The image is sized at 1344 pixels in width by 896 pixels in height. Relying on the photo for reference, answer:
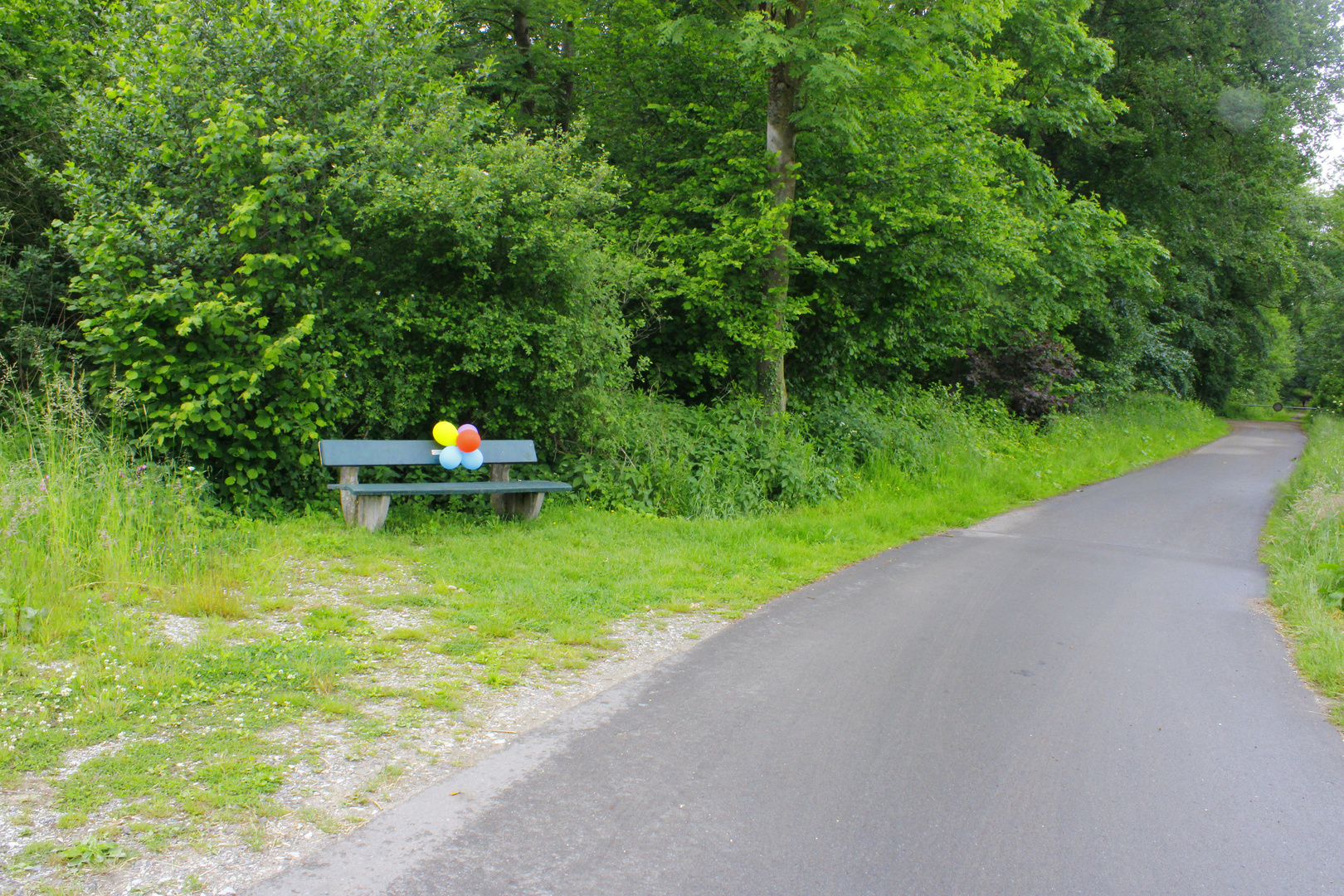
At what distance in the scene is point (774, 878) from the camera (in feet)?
10.9

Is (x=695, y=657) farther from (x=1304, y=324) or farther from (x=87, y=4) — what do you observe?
(x=1304, y=324)

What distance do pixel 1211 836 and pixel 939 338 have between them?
1398cm

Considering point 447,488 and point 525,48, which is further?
point 525,48

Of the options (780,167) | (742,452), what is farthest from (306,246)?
(780,167)

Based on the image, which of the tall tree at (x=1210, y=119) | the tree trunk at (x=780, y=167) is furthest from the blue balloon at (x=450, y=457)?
the tall tree at (x=1210, y=119)

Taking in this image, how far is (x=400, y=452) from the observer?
28.8 ft

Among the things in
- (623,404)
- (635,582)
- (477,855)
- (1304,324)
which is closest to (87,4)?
(623,404)

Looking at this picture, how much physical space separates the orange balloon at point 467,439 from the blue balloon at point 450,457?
0.06 m

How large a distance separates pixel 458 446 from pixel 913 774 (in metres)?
6.00

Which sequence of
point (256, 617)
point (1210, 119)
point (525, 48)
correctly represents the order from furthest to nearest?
point (1210, 119) → point (525, 48) → point (256, 617)

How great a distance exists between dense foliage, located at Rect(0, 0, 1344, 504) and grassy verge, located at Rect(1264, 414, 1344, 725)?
203 inches

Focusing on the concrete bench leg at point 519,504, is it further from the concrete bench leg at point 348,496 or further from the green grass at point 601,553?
the concrete bench leg at point 348,496

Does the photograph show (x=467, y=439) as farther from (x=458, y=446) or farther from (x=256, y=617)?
(x=256, y=617)

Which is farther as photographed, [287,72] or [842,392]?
[842,392]
